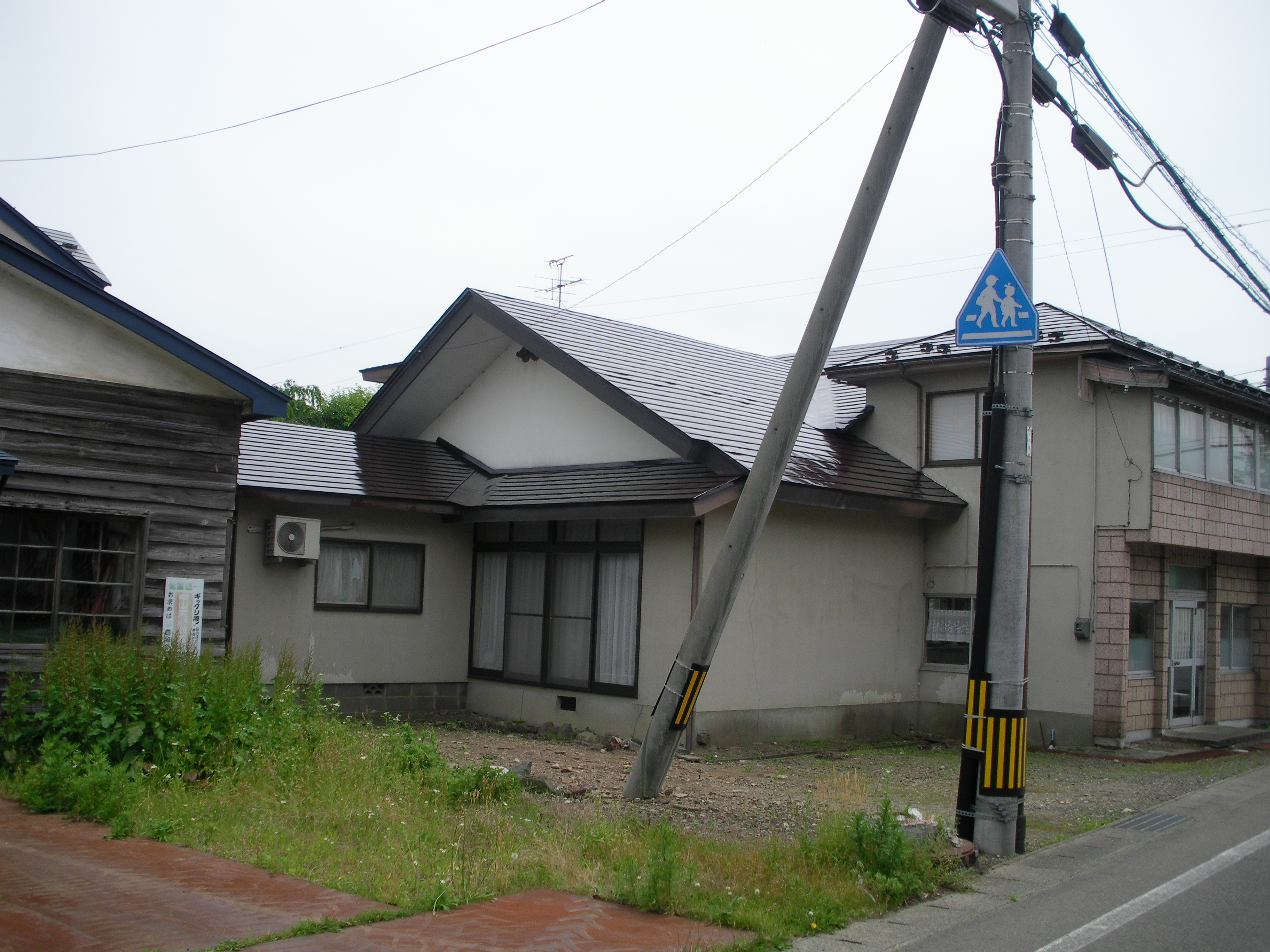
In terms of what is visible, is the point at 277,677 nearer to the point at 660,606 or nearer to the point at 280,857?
the point at 280,857

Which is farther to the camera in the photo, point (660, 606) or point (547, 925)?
point (660, 606)

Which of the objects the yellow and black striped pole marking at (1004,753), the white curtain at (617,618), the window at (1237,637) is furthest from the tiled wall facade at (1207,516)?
the yellow and black striped pole marking at (1004,753)

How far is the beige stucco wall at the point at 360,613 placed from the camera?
1418cm

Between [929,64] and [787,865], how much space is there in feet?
19.7

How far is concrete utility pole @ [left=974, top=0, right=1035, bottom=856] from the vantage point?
814 cm

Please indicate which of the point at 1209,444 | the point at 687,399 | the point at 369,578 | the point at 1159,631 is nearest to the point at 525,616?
the point at 369,578

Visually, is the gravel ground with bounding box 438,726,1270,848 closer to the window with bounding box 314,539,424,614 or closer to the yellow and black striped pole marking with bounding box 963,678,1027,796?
the yellow and black striped pole marking with bounding box 963,678,1027,796

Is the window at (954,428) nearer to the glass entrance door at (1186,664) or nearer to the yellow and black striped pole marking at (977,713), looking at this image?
the glass entrance door at (1186,664)

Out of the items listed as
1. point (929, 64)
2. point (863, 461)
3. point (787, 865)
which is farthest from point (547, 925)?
point (863, 461)

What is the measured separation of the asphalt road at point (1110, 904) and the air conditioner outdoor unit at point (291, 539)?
942 cm

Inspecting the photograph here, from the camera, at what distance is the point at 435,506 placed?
15164 millimetres

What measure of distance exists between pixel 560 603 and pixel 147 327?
6.30m

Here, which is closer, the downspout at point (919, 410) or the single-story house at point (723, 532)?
the single-story house at point (723, 532)

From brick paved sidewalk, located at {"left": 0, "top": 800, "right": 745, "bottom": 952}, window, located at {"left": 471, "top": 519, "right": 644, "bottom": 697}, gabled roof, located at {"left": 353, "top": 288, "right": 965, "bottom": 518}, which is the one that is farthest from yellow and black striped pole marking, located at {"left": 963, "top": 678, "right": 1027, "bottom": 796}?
window, located at {"left": 471, "top": 519, "right": 644, "bottom": 697}
